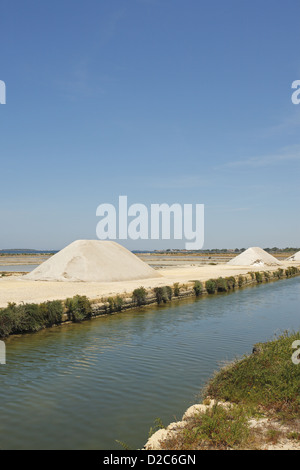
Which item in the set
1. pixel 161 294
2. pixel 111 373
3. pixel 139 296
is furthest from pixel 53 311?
pixel 161 294

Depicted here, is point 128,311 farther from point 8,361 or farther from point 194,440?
point 194,440

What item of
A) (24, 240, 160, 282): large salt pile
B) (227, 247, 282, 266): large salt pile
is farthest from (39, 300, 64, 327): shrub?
(227, 247, 282, 266): large salt pile

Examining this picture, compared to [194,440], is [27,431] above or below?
below

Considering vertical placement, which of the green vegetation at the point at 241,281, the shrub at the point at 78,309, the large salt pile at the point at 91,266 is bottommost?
the green vegetation at the point at 241,281

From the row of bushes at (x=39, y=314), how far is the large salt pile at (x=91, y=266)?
43.8ft

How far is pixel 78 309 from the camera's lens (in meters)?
20.4

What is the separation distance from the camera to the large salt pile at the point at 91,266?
34.7 m

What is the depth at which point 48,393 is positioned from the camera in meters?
10.2

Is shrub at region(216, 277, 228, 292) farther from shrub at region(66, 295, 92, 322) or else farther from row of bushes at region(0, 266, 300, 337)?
shrub at region(66, 295, 92, 322)

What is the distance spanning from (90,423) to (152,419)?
4.35ft

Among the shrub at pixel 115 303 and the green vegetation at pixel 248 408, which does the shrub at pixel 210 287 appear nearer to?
the shrub at pixel 115 303

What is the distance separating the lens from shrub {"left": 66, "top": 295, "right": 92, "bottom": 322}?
66.1 ft

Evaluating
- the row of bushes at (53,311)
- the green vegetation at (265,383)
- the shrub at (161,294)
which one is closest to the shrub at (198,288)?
the row of bushes at (53,311)
